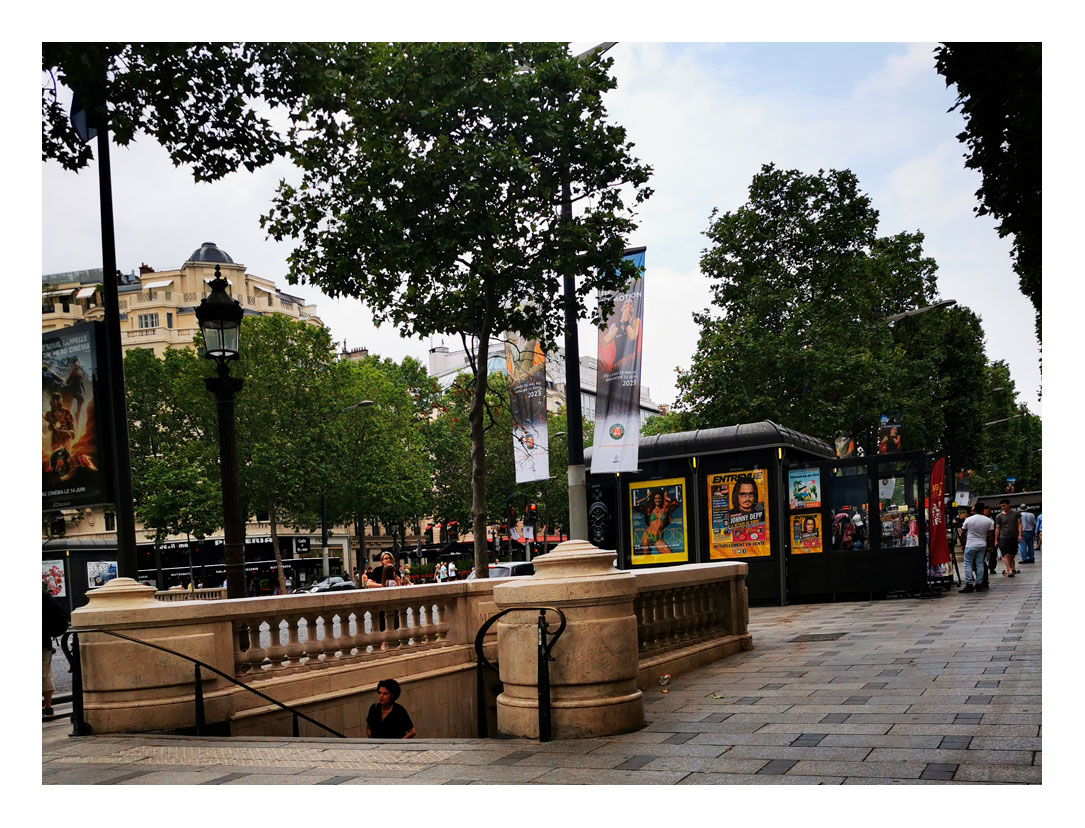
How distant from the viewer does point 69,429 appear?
7773 mm

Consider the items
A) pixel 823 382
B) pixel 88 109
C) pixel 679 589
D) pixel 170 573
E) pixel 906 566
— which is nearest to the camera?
pixel 88 109

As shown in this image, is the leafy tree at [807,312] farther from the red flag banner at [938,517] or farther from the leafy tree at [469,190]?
the leafy tree at [469,190]

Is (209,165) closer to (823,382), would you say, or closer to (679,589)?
(679,589)

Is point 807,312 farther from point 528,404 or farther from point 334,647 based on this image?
point 334,647

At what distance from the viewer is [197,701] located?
7965mm

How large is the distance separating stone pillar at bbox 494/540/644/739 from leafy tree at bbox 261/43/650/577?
4189 millimetres

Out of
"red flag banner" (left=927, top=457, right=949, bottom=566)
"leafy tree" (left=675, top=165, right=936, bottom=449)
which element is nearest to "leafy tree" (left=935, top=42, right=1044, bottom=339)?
"leafy tree" (left=675, top=165, right=936, bottom=449)

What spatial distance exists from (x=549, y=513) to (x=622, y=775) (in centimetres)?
6626

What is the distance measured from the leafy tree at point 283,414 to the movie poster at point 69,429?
1351 cm

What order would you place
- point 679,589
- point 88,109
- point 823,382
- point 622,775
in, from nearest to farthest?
point 622,775
point 88,109
point 679,589
point 823,382

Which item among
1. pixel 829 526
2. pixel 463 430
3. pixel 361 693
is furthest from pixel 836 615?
pixel 463 430

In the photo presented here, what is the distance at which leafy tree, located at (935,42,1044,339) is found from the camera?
6.06 meters

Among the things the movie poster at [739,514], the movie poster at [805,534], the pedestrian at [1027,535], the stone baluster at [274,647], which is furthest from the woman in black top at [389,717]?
the pedestrian at [1027,535]

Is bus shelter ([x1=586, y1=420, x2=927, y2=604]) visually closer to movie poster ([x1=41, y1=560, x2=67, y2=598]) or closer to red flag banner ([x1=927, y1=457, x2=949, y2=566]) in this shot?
red flag banner ([x1=927, y1=457, x2=949, y2=566])
